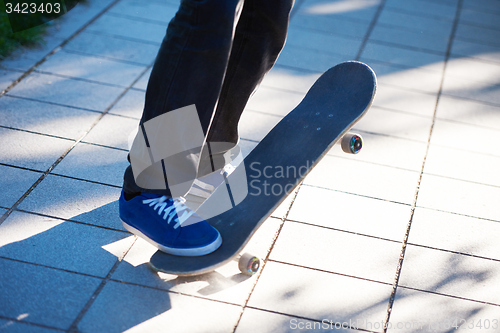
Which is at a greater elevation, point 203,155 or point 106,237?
point 203,155

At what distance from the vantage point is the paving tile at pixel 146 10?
12.6ft

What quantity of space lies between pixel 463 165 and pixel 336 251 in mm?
1044

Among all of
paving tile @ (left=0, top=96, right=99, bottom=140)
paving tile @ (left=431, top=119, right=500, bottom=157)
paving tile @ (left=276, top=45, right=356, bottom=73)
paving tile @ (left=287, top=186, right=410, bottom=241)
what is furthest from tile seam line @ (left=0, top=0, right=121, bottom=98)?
paving tile @ (left=431, top=119, right=500, bottom=157)

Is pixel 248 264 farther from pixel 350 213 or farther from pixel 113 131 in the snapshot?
pixel 113 131

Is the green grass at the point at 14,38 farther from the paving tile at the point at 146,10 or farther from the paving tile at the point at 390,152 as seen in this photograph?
the paving tile at the point at 390,152

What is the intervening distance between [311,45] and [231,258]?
240cm

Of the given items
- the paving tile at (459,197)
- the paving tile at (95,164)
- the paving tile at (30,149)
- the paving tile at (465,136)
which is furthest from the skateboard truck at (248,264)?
the paving tile at (465,136)

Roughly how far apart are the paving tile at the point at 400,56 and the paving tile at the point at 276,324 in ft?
7.95

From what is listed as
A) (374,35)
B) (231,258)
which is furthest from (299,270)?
(374,35)

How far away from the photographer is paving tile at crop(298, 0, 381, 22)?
426 cm

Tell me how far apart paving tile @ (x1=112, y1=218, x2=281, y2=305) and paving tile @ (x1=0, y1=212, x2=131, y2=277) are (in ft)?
0.22

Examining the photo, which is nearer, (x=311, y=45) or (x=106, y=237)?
(x=106, y=237)

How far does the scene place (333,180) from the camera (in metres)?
2.32

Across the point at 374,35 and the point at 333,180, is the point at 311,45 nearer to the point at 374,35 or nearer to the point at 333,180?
the point at 374,35
